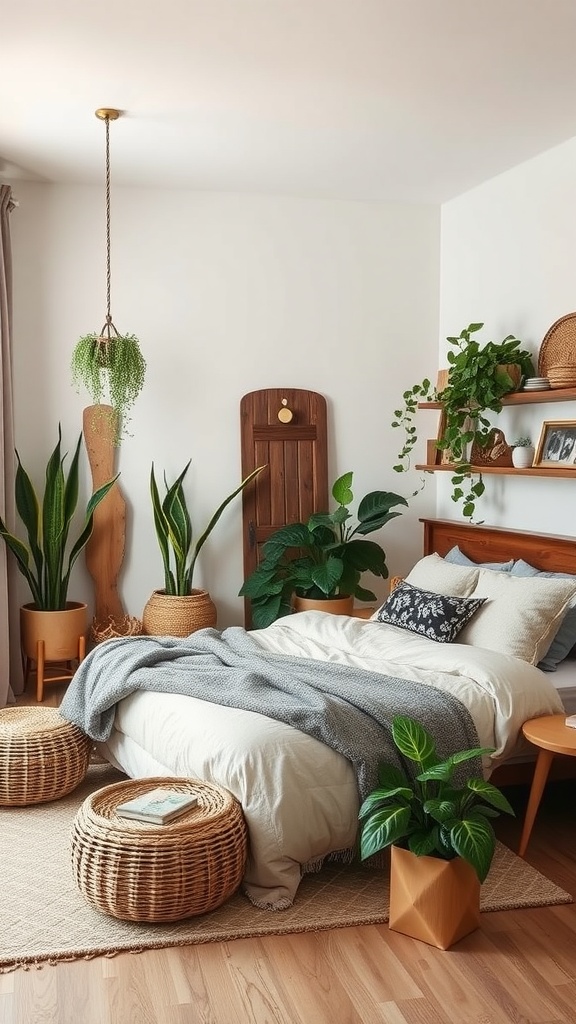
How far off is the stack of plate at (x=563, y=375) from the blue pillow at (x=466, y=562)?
86 centimetres

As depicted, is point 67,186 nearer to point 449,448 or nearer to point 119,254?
point 119,254

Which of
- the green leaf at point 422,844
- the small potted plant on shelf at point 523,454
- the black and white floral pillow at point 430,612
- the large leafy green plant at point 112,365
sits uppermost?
the large leafy green plant at point 112,365

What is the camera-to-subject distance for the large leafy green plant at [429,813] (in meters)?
2.64

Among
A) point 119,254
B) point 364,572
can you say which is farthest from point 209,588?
point 119,254

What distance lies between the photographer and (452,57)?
3658mm

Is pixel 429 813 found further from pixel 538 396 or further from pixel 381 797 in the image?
pixel 538 396

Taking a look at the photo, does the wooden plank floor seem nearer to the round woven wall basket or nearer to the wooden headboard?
the wooden headboard

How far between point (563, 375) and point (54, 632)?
110 inches

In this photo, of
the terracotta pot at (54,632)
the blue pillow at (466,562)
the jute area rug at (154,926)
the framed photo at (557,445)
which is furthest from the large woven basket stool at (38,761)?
the framed photo at (557,445)

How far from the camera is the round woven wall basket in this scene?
5.29 m

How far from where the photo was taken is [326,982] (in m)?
2.55

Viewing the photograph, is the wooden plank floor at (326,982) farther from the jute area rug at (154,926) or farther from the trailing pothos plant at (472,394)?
the trailing pothos plant at (472,394)

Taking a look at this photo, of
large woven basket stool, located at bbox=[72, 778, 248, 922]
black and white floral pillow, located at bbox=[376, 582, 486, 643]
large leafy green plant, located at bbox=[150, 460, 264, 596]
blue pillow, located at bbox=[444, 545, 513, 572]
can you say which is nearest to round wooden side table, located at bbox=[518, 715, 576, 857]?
black and white floral pillow, located at bbox=[376, 582, 486, 643]

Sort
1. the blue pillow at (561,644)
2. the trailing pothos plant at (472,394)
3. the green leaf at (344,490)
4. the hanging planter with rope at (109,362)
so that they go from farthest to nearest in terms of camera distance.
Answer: the green leaf at (344,490), the hanging planter with rope at (109,362), the trailing pothos plant at (472,394), the blue pillow at (561,644)
